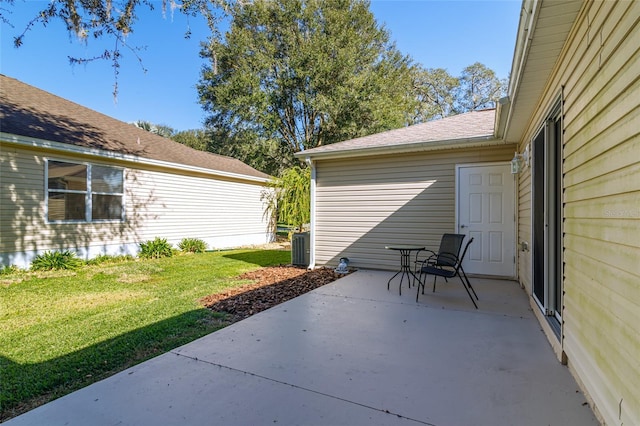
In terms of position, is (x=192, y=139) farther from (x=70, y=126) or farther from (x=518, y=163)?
(x=518, y=163)

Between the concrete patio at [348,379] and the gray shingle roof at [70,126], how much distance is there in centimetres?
694

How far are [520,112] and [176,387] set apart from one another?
14.8 ft

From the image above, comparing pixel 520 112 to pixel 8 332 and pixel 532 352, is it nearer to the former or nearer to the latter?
pixel 532 352

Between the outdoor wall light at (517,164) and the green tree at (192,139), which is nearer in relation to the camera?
the outdoor wall light at (517,164)

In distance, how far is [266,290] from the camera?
5.09 m

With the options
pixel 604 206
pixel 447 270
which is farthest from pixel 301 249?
pixel 604 206

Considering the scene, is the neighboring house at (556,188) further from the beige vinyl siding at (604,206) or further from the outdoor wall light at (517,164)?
the outdoor wall light at (517,164)

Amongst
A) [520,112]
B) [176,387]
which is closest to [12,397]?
[176,387]

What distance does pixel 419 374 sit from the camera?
238 centimetres

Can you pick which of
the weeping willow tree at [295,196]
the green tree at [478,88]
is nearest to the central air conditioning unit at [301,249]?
the weeping willow tree at [295,196]

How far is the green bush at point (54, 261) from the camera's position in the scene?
6.77 m

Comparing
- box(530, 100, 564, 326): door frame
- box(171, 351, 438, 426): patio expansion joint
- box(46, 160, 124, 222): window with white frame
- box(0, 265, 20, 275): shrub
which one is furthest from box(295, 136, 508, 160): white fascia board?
box(0, 265, 20, 275): shrub

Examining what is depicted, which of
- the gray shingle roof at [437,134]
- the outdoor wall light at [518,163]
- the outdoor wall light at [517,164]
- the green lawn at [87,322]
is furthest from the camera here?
the gray shingle roof at [437,134]

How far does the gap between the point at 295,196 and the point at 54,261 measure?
7.27m
